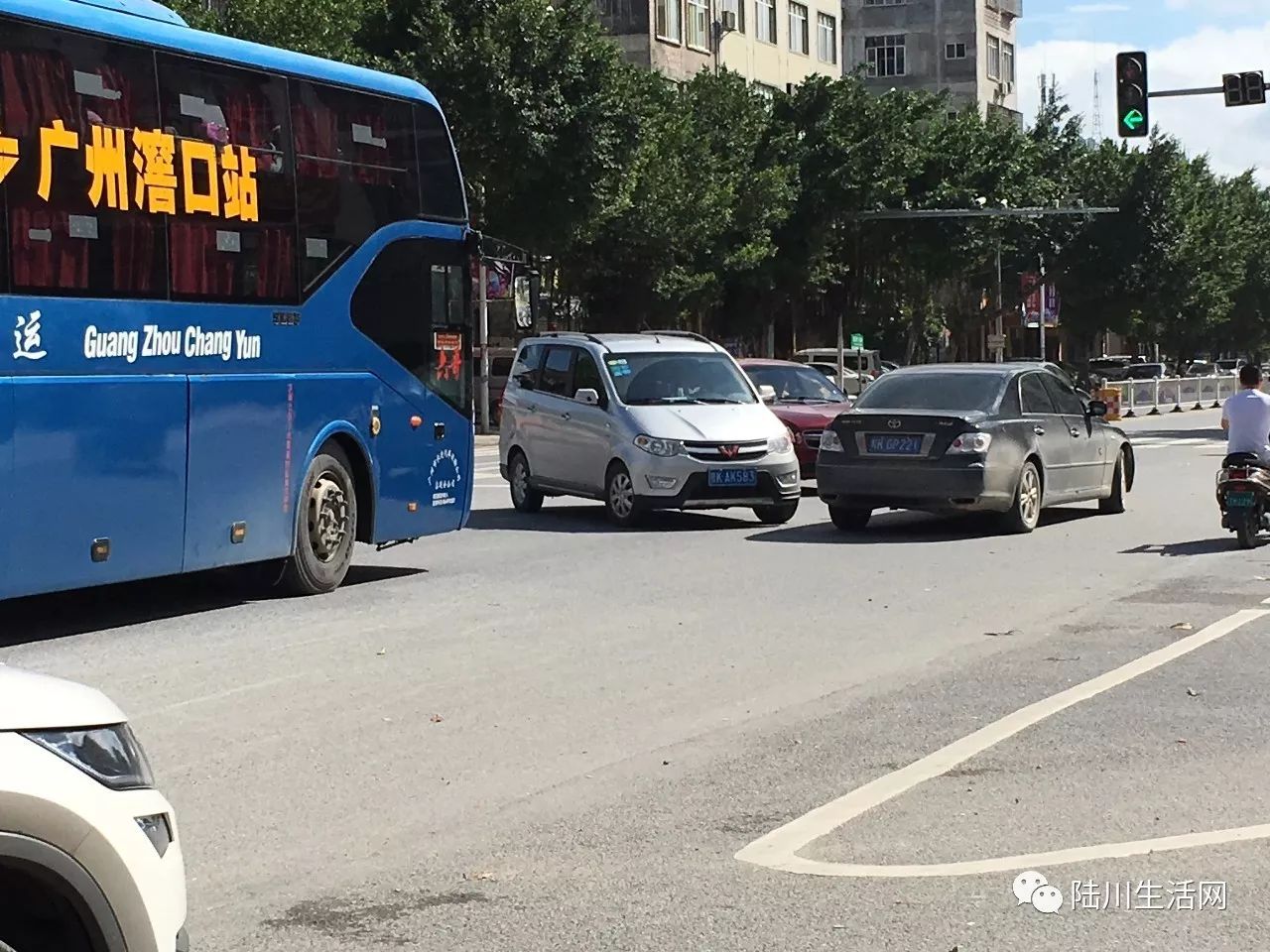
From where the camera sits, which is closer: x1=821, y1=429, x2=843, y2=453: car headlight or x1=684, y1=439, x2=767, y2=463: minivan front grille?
x1=821, y1=429, x2=843, y2=453: car headlight

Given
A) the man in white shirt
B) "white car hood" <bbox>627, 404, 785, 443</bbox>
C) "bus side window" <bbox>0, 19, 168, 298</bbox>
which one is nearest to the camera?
"bus side window" <bbox>0, 19, 168, 298</bbox>

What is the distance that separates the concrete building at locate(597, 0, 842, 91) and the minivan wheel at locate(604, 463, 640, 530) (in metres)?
37.8

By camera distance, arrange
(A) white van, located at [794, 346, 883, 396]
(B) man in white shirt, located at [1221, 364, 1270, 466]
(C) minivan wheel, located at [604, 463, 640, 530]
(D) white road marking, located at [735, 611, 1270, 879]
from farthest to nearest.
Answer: (A) white van, located at [794, 346, 883, 396] < (C) minivan wheel, located at [604, 463, 640, 530] < (B) man in white shirt, located at [1221, 364, 1270, 466] < (D) white road marking, located at [735, 611, 1270, 879]

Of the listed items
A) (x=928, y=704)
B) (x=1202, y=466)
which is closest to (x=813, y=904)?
(x=928, y=704)

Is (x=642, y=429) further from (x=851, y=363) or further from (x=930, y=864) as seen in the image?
(x=851, y=363)

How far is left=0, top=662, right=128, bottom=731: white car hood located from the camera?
12.0 ft

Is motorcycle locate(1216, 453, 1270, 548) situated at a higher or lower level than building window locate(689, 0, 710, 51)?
lower

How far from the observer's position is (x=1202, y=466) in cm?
2934

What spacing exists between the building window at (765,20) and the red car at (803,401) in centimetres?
4606

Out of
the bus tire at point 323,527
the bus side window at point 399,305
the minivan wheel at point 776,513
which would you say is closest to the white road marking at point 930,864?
the bus tire at point 323,527

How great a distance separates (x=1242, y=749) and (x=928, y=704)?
5.32ft

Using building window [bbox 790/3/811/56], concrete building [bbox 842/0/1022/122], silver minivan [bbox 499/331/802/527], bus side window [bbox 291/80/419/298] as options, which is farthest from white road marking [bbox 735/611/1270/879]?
concrete building [bbox 842/0/1022/122]

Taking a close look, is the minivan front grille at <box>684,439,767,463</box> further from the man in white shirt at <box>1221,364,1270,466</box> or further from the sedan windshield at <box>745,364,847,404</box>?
the sedan windshield at <box>745,364,847,404</box>

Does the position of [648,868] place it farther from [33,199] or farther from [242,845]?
[33,199]
